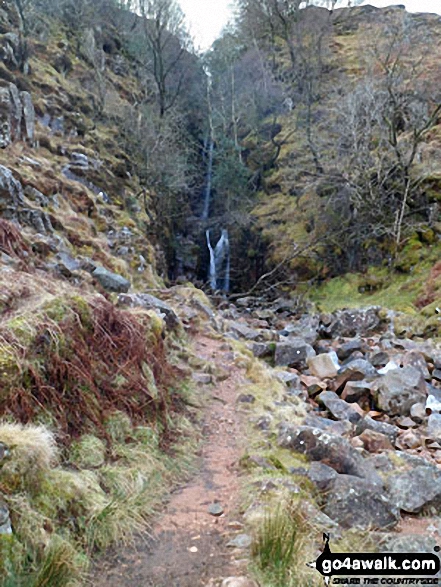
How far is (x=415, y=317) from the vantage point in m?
12.7

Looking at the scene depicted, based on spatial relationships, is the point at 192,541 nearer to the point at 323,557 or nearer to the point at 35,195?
the point at 323,557

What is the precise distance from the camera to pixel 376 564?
2955mm

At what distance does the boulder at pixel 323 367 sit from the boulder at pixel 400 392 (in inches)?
50.2

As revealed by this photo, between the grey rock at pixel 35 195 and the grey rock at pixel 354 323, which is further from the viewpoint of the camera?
the grey rock at pixel 354 323

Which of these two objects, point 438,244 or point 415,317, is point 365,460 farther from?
point 438,244

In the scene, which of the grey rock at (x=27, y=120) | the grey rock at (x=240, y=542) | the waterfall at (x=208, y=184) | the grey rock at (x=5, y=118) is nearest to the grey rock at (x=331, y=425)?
the grey rock at (x=240, y=542)

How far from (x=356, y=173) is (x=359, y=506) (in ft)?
54.2

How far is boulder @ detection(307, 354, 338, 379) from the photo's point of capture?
8.78 metres

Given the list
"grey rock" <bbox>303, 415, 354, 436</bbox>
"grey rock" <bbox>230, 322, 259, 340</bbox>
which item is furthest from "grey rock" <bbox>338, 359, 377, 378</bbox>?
"grey rock" <bbox>230, 322, 259, 340</bbox>

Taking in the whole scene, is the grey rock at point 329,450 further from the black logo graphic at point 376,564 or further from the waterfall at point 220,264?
the waterfall at point 220,264

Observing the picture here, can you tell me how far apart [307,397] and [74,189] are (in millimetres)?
8851

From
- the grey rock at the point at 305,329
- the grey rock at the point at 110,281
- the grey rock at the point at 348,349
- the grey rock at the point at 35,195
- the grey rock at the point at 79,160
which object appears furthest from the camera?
the grey rock at the point at 79,160

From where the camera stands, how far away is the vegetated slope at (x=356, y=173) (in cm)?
1673

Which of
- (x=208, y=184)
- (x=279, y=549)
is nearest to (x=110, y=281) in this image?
(x=279, y=549)
